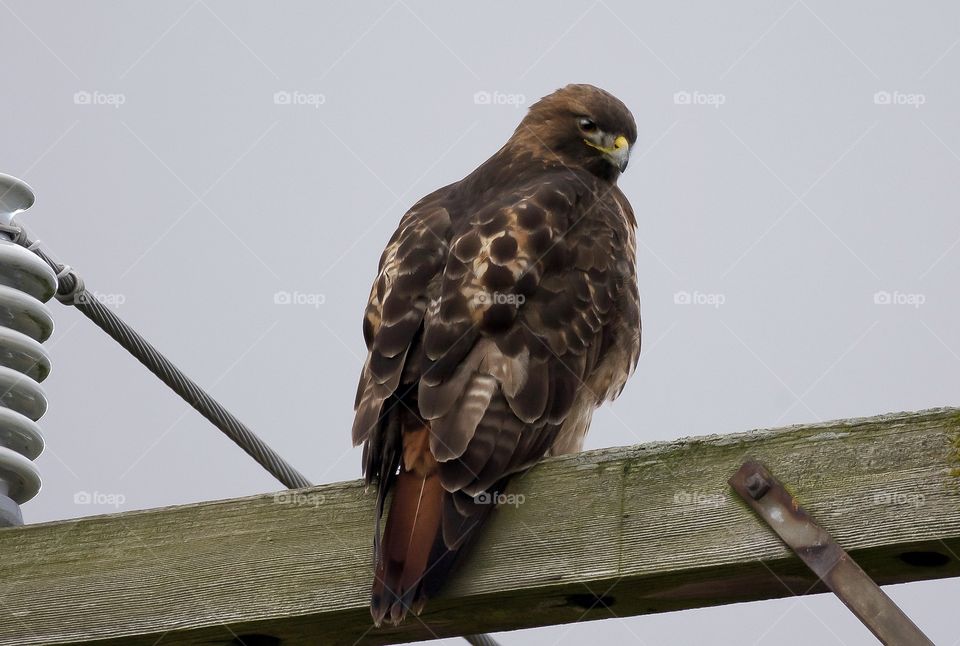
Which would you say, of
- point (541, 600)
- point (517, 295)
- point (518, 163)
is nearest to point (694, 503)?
point (541, 600)

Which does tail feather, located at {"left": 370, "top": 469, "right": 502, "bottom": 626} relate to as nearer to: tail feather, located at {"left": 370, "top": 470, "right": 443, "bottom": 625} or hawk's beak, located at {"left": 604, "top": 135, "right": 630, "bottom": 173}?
tail feather, located at {"left": 370, "top": 470, "right": 443, "bottom": 625}

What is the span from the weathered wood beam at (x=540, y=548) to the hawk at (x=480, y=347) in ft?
0.32

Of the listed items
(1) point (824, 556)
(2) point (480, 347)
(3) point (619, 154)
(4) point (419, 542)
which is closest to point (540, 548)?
(4) point (419, 542)

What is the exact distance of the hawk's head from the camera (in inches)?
193

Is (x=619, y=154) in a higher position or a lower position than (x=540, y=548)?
higher

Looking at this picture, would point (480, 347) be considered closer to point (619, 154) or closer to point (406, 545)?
point (406, 545)

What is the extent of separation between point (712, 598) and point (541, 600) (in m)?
0.29

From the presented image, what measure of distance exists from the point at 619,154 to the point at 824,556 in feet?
9.75

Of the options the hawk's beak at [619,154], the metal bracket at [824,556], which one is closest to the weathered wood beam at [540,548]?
the metal bracket at [824,556]

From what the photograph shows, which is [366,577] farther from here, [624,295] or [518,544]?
[624,295]

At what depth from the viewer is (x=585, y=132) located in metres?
4.99

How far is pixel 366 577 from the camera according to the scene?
236 cm

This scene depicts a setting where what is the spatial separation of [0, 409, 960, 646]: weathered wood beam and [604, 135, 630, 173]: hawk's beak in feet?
8.24

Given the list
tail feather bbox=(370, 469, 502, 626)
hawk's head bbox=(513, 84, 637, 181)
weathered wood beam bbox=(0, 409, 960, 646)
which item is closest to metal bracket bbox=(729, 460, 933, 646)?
weathered wood beam bbox=(0, 409, 960, 646)
